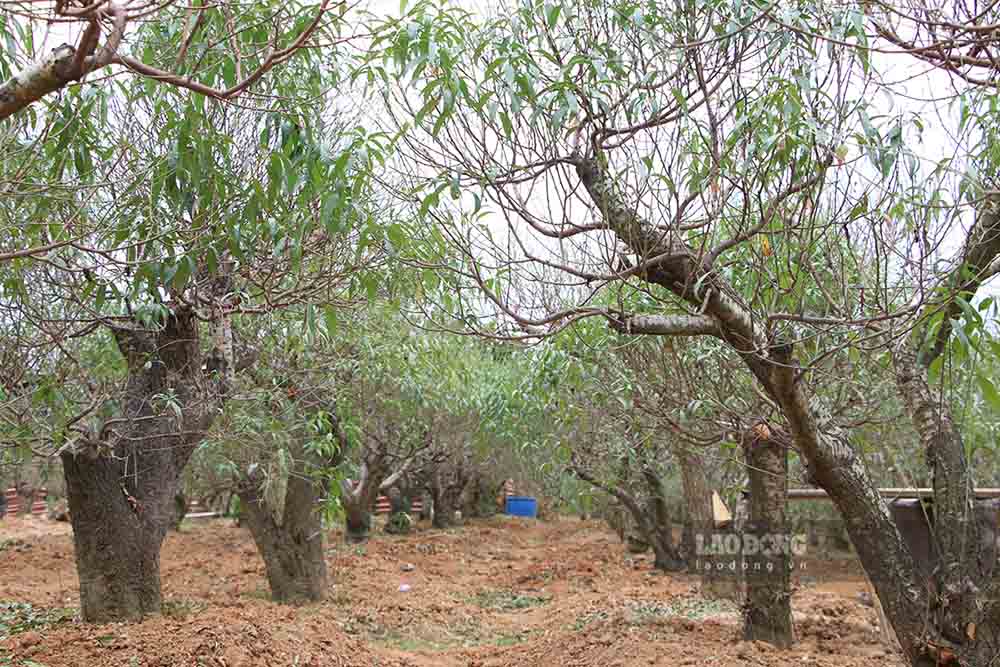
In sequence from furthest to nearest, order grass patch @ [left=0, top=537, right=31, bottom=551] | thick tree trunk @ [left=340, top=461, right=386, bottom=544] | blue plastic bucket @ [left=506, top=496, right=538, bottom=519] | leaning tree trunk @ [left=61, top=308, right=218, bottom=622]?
blue plastic bucket @ [left=506, top=496, right=538, bottom=519] < thick tree trunk @ [left=340, top=461, right=386, bottom=544] < grass patch @ [left=0, top=537, right=31, bottom=551] < leaning tree trunk @ [left=61, top=308, right=218, bottom=622]

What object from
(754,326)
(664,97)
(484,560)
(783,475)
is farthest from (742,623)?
(484,560)

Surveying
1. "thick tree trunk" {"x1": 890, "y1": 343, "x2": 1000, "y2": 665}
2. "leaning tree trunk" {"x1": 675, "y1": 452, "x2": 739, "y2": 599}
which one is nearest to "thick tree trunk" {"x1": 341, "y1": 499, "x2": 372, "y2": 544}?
"leaning tree trunk" {"x1": 675, "y1": 452, "x2": 739, "y2": 599}

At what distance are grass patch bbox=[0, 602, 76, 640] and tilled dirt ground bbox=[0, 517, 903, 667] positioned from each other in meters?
0.05

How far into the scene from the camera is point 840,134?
3.13m

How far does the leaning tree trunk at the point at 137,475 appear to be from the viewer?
5430mm

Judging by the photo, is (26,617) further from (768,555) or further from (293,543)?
(768,555)

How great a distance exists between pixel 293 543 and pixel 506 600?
11.3 ft

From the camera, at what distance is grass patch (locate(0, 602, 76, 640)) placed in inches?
240

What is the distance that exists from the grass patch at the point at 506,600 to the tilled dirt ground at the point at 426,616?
0.17 ft

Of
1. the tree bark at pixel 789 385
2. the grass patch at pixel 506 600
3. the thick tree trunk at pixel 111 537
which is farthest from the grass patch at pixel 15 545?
the tree bark at pixel 789 385

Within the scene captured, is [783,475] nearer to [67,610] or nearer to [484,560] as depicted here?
[67,610]

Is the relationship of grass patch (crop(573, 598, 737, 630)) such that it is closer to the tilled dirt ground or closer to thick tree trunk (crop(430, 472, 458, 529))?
the tilled dirt ground

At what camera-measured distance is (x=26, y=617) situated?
22.4 ft

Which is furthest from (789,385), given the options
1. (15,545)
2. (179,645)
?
(15,545)
